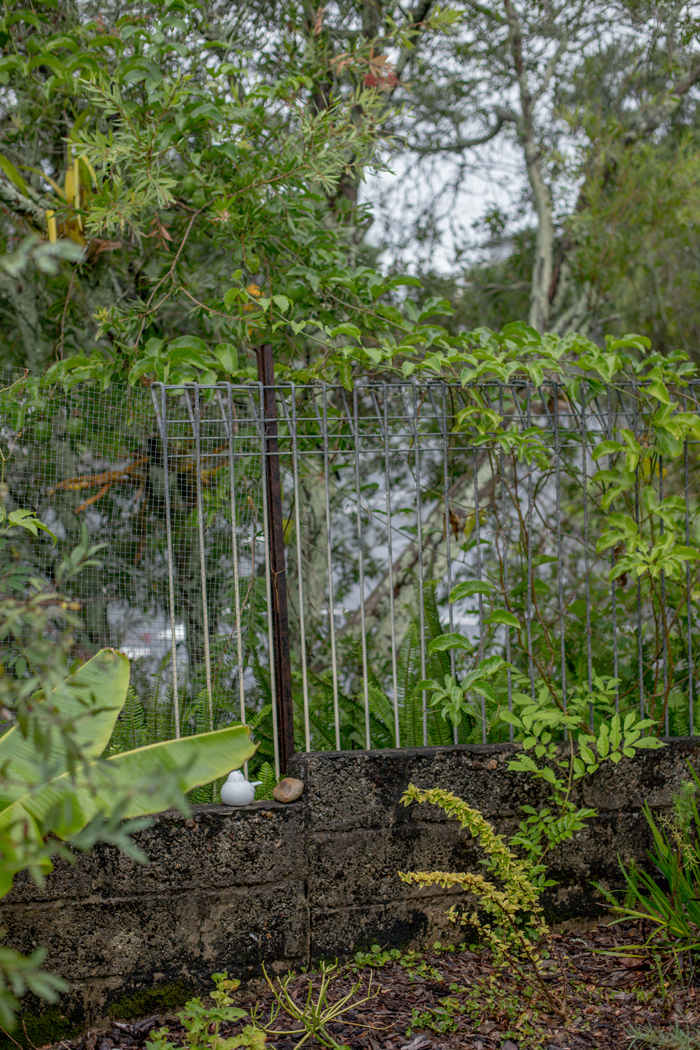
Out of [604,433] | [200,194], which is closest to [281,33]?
[200,194]

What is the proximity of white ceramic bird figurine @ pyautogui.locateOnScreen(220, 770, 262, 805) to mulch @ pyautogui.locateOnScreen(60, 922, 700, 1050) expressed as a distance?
26.9 inches

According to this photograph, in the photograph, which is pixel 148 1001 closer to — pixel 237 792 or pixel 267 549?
pixel 237 792

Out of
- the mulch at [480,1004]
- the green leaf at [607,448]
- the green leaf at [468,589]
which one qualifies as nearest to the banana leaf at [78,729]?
the mulch at [480,1004]

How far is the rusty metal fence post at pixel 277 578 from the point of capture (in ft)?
10.3

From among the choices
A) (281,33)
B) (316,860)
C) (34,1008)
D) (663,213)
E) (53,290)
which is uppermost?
(281,33)

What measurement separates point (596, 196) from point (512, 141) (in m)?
1.85

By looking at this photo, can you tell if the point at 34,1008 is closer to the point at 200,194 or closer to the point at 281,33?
the point at 200,194

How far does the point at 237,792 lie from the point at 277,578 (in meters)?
0.82

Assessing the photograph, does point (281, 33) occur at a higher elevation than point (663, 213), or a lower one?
higher

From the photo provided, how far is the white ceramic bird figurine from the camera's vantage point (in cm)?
293

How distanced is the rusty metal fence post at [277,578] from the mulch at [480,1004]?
Result: 0.85 meters

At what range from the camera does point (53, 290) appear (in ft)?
14.4

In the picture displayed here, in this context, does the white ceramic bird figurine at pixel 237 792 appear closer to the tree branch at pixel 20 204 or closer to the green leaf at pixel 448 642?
the green leaf at pixel 448 642

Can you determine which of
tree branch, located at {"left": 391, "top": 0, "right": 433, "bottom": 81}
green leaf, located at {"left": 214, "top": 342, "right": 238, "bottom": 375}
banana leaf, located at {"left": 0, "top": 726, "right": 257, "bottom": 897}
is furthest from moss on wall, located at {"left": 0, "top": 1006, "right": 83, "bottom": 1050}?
tree branch, located at {"left": 391, "top": 0, "right": 433, "bottom": 81}
